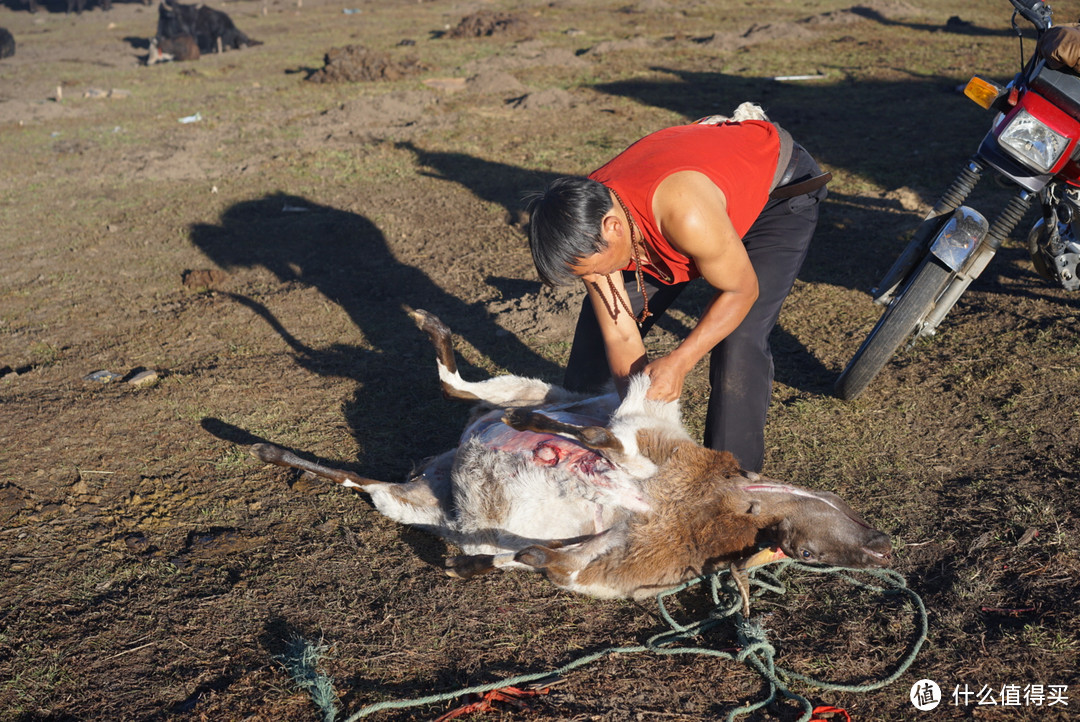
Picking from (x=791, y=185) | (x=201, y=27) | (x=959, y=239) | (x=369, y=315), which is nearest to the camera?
(x=791, y=185)

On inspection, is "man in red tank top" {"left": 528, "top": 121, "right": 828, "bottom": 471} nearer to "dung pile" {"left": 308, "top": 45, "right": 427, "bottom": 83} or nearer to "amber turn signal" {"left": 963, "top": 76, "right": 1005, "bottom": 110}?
"amber turn signal" {"left": 963, "top": 76, "right": 1005, "bottom": 110}

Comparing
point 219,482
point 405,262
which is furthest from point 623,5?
point 219,482

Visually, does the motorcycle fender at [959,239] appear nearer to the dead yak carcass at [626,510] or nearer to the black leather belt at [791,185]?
the black leather belt at [791,185]

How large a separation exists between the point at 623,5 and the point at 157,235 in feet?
52.8

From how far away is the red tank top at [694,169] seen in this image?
2.74 meters

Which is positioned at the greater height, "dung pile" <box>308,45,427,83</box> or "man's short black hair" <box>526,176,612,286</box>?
"man's short black hair" <box>526,176,612,286</box>

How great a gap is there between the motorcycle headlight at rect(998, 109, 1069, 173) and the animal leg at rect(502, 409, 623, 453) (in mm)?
2416

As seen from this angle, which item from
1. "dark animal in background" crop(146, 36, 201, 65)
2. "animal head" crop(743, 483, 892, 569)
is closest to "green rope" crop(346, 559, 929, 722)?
"animal head" crop(743, 483, 892, 569)

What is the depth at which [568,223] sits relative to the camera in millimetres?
2557

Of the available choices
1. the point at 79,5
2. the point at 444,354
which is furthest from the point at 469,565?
the point at 79,5

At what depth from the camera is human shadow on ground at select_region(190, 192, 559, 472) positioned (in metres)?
3.99

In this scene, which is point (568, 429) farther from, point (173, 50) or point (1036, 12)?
point (173, 50)

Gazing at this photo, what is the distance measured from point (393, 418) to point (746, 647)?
7.26 feet

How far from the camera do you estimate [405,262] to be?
19.6ft
